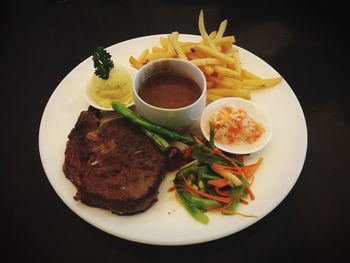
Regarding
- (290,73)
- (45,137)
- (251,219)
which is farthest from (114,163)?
(290,73)

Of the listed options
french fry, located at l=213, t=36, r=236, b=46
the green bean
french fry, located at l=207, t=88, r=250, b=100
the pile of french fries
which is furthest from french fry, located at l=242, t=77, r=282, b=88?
the green bean

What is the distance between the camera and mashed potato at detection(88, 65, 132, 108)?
8.51ft

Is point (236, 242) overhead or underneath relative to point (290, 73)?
underneath

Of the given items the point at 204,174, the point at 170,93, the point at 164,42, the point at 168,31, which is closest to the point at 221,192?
the point at 204,174

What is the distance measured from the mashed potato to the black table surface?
791 millimetres

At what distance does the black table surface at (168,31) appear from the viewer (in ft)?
7.14

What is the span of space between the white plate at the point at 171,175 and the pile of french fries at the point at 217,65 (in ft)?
0.44

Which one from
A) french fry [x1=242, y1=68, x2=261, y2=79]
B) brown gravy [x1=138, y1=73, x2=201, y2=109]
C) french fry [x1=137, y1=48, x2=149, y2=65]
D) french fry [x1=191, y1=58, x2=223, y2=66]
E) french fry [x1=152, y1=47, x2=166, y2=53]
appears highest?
french fry [x1=191, y1=58, x2=223, y2=66]

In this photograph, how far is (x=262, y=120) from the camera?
2.53 meters

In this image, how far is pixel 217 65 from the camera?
2.74 meters

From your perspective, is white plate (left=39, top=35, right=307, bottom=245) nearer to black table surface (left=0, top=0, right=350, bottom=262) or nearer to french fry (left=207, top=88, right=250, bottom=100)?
french fry (left=207, top=88, right=250, bottom=100)

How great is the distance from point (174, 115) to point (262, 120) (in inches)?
31.2

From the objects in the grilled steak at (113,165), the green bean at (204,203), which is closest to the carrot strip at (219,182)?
the green bean at (204,203)
